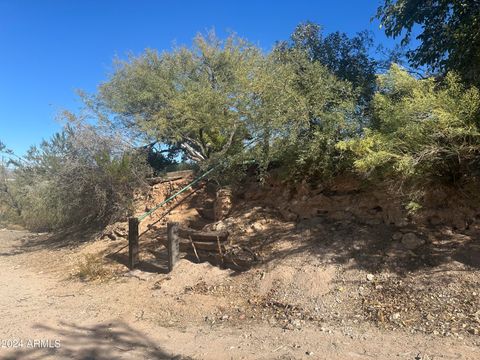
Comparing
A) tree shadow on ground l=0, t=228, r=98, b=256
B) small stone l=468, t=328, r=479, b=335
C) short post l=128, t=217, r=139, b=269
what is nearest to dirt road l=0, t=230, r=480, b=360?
small stone l=468, t=328, r=479, b=335

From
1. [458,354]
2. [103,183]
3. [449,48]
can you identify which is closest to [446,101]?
[449,48]

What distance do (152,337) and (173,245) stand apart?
11.3 ft

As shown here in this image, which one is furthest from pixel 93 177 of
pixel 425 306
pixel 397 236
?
pixel 425 306

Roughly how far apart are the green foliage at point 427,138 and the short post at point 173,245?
4.01 m

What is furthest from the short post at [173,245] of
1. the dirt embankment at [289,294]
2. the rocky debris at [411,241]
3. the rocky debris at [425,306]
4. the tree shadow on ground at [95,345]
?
the rocky debris at [411,241]

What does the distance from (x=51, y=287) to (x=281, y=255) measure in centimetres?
534

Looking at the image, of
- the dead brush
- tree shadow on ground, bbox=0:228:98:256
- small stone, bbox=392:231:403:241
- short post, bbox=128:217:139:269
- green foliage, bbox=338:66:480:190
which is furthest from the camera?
tree shadow on ground, bbox=0:228:98:256

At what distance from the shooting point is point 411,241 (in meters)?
6.84

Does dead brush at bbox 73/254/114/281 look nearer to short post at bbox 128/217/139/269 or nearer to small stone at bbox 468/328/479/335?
short post at bbox 128/217/139/269

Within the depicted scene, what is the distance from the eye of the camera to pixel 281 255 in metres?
7.87

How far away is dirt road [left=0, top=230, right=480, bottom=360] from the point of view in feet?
15.8

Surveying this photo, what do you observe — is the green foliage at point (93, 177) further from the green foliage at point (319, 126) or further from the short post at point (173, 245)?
the green foliage at point (319, 126)

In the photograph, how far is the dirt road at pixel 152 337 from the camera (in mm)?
4828

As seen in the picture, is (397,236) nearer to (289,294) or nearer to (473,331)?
(289,294)
